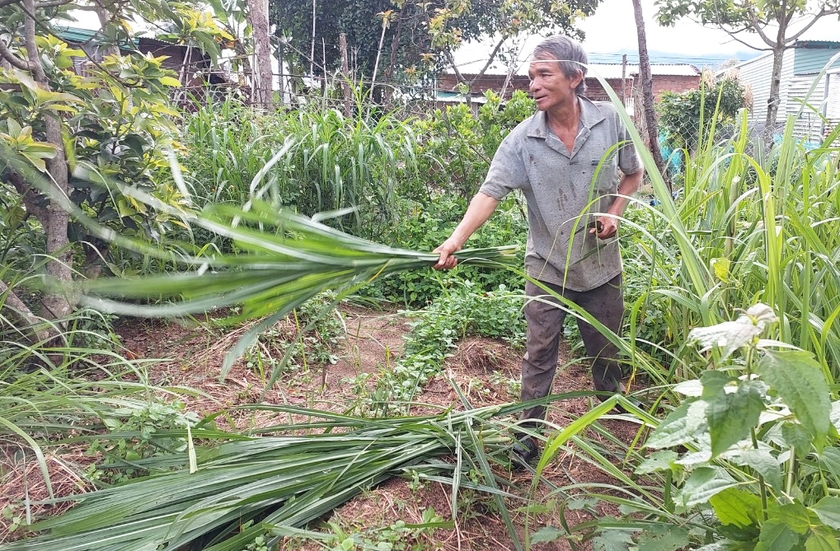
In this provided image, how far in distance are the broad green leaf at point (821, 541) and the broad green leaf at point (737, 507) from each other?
121 millimetres

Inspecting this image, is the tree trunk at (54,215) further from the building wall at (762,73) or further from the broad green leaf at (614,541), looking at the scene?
the building wall at (762,73)

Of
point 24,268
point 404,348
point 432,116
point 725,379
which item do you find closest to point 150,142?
point 24,268

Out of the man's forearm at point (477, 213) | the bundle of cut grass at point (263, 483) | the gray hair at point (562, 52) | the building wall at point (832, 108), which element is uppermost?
the gray hair at point (562, 52)

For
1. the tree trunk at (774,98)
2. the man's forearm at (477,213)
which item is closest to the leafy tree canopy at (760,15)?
the tree trunk at (774,98)

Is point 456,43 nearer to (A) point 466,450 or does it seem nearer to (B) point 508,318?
(B) point 508,318

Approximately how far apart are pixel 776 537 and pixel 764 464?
Result: 12 centimetres

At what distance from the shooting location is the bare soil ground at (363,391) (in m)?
1.78

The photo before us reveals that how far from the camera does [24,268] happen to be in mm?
2717

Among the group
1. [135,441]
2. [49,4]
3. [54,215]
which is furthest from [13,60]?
[135,441]

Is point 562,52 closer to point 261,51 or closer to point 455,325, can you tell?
point 455,325

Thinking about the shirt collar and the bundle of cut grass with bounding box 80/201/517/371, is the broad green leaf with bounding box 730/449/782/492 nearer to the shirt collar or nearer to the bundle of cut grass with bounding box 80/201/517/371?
the bundle of cut grass with bounding box 80/201/517/371

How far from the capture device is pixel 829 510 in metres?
1.01

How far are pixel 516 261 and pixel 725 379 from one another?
1.28 m

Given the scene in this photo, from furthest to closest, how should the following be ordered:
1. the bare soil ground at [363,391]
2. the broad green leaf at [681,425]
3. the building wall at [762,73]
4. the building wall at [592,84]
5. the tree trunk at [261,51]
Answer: the building wall at [762,73], the building wall at [592,84], the tree trunk at [261,51], the bare soil ground at [363,391], the broad green leaf at [681,425]
